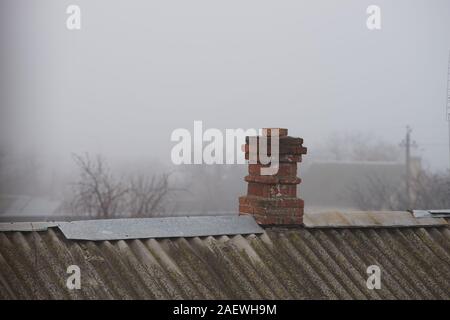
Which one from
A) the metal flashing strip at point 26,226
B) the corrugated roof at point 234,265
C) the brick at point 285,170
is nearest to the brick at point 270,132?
the brick at point 285,170

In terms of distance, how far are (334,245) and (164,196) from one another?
3732cm

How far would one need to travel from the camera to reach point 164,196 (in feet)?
150

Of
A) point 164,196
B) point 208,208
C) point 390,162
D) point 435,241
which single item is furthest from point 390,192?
point 435,241

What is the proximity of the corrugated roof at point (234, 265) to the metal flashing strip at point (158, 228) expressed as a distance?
88mm

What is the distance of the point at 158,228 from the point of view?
8.17 meters

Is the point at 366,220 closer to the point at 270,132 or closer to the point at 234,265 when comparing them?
the point at 270,132

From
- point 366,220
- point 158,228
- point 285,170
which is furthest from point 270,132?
point 158,228

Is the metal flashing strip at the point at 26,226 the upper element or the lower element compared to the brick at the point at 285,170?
lower

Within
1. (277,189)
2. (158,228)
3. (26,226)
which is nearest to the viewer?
(26,226)

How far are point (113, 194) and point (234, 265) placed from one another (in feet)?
117

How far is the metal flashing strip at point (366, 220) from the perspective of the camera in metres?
8.97

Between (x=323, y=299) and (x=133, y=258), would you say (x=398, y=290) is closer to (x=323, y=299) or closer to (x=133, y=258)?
(x=323, y=299)

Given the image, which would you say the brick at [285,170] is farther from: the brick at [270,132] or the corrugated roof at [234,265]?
the corrugated roof at [234,265]
